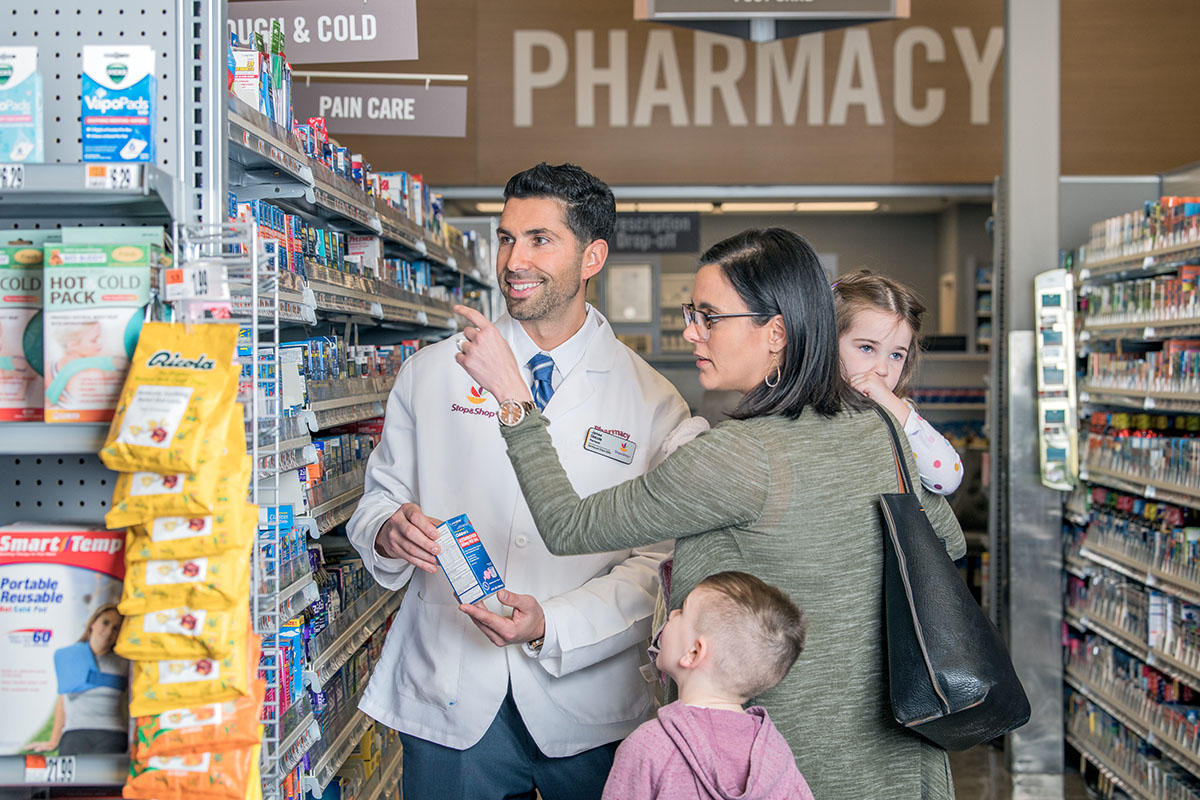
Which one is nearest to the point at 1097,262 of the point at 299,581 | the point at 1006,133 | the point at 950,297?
the point at 1006,133

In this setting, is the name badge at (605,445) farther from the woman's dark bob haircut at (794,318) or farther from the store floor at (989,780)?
the store floor at (989,780)

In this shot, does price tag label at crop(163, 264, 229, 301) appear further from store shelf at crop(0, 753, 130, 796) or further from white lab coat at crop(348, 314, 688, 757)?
white lab coat at crop(348, 314, 688, 757)

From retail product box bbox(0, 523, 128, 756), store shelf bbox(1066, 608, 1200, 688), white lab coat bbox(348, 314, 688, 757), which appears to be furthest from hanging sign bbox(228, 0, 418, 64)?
store shelf bbox(1066, 608, 1200, 688)

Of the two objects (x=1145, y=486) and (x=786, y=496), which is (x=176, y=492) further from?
(x=1145, y=486)

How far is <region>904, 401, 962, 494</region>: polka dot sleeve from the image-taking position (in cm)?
218

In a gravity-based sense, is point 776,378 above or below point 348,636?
above

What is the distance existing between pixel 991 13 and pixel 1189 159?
6.38 feet

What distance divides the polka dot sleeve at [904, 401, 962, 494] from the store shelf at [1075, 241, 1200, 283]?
2.26m

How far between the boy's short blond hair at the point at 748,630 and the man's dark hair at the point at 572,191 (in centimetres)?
98

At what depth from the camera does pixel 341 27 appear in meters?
3.21

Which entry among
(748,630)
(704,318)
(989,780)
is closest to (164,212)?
(704,318)

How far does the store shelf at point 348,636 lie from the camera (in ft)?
9.14

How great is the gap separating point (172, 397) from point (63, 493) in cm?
44

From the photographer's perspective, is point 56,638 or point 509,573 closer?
point 56,638
